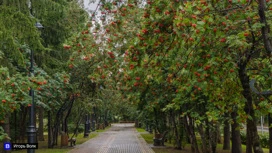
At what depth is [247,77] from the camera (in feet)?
27.6

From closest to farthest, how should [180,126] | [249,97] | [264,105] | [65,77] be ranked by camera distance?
[264,105] → [249,97] → [65,77] → [180,126]

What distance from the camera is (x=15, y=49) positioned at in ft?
35.9

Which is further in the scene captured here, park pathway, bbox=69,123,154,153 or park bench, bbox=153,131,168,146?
park bench, bbox=153,131,168,146

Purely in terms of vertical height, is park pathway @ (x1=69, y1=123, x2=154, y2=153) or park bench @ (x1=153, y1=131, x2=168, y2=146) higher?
park bench @ (x1=153, y1=131, x2=168, y2=146)

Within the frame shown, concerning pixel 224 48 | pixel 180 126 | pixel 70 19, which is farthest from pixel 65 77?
pixel 224 48

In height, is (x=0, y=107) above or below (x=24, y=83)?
below

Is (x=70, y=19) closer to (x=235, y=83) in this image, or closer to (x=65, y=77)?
(x=65, y=77)

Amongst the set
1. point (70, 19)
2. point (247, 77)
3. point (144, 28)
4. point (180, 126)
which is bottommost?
point (180, 126)

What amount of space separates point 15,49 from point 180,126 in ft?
39.9

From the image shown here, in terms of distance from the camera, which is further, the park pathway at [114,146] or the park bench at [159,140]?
the park bench at [159,140]

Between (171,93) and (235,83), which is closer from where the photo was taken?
(235,83)

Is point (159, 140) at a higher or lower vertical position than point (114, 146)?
higher

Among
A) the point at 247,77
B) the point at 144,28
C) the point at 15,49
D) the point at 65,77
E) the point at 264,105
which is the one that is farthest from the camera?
the point at 65,77

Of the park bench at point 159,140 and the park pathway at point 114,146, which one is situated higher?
the park bench at point 159,140
